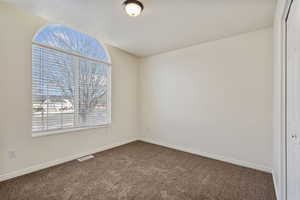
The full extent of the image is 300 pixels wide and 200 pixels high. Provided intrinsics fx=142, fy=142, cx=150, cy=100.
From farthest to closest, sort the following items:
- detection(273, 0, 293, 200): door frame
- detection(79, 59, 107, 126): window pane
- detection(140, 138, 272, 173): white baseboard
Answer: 1. detection(79, 59, 107, 126): window pane
2. detection(140, 138, 272, 173): white baseboard
3. detection(273, 0, 293, 200): door frame

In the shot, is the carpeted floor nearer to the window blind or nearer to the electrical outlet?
the electrical outlet

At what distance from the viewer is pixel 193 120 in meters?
3.35

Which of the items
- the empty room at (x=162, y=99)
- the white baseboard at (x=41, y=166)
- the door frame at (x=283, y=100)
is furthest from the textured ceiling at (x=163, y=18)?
the white baseboard at (x=41, y=166)

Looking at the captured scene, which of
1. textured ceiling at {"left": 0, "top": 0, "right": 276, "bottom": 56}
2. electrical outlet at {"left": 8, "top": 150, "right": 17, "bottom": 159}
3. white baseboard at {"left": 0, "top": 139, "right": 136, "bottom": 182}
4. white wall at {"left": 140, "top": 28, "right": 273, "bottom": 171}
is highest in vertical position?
textured ceiling at {"left": 0, "top": 0, "right": 276, "bottom": 56}

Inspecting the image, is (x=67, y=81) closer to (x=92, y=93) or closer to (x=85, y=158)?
(x=92, y=93)

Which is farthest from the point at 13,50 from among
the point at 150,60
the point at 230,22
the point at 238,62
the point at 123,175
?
the point at 238,62

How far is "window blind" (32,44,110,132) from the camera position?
2.51 m

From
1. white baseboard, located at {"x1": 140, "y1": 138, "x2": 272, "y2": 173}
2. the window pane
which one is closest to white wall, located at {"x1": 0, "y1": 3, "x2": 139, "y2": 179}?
the window pane

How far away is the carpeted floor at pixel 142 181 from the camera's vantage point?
6.02ft

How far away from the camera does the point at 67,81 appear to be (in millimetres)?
2898

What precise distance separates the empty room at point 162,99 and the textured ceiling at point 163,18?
0.07 ft

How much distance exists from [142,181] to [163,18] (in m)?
2.62

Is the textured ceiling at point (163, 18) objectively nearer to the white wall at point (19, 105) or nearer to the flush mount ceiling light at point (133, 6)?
the flush mount ceiling light at point (133, 6)

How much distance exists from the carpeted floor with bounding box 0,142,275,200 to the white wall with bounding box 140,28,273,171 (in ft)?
1.32
